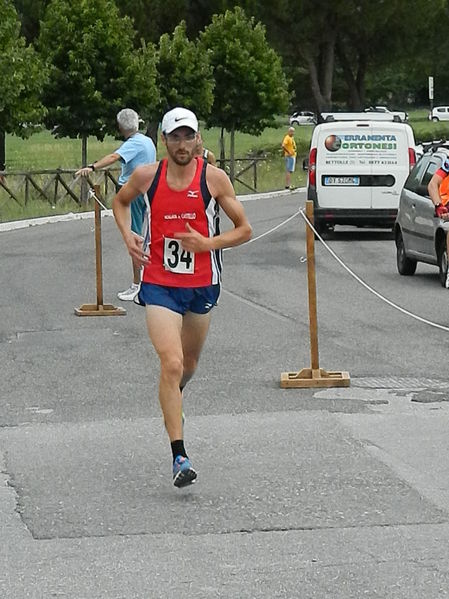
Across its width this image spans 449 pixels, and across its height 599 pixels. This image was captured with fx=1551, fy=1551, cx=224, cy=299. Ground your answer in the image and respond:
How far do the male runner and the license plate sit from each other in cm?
1862

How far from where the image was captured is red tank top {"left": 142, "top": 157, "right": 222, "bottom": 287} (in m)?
7.86

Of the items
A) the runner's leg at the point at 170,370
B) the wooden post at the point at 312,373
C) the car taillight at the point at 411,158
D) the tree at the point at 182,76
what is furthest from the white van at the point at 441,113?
the runner's leg at the point at 170,370

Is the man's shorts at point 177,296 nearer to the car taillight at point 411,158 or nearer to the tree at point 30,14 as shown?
the car taillight at point 411,158

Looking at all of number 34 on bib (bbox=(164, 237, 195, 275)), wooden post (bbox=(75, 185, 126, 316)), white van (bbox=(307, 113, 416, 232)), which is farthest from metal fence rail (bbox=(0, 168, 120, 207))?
number 34 on bib (bbox=(164, 237, 195, 275))

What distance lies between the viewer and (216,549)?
6.48 metres

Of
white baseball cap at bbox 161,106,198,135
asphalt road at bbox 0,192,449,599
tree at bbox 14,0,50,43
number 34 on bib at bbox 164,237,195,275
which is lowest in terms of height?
asphalt road at bbox 0,192,449,599

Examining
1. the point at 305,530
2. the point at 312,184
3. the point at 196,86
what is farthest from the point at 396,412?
the point at 196,86

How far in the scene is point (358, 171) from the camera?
26.5 m

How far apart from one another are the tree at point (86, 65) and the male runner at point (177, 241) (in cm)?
3037

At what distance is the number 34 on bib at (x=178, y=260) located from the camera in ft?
25.8

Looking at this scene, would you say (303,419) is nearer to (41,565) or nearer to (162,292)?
(162,292)

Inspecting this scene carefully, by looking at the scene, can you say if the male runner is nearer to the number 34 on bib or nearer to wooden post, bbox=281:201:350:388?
the number 34 on bib

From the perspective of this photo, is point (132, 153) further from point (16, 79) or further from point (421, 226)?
point (16, 79)

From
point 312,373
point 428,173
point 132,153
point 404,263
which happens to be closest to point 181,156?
point 312,373
